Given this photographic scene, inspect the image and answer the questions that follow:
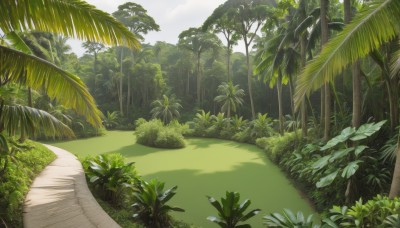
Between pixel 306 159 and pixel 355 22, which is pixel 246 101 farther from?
pixel 355 22

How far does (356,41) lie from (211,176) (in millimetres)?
6434

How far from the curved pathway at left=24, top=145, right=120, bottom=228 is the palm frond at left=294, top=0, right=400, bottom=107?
3.37m

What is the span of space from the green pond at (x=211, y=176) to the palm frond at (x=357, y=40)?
128 inches

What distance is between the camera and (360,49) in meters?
2.96

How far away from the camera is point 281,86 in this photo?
1530 cm

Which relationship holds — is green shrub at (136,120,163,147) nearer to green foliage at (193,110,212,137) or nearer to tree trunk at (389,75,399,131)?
green foliage at (193,110,212,137)

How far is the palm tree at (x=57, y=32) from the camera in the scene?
9.30ft

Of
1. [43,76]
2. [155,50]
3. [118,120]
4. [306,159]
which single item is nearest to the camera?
[43,76]

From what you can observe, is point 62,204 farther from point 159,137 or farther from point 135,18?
point 135,18

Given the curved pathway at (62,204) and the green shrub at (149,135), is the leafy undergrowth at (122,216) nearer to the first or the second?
the curved pathway at (62,204)

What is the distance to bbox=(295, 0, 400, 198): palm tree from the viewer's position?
9.39 feet

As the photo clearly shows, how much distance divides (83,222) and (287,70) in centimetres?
1022

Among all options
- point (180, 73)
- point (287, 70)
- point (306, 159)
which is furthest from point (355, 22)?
point (180, 73)

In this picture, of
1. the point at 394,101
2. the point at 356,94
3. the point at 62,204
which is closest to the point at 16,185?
the point at 62,204
